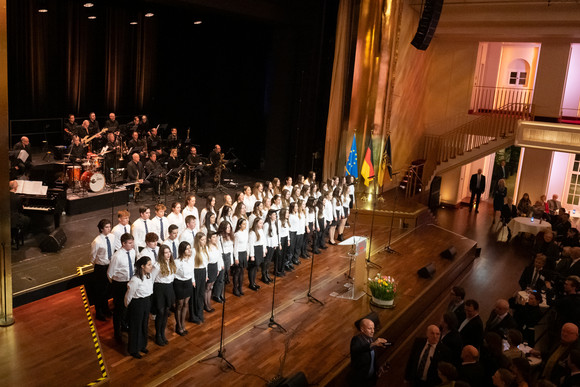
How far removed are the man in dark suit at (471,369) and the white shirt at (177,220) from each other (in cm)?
430

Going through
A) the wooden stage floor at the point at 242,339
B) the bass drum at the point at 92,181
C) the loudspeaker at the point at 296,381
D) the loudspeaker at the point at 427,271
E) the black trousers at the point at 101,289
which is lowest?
the wooden stage floor at the point at 242,339

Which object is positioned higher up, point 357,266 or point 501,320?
point 501,320

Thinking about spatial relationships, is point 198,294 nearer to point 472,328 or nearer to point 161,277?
point 161,277

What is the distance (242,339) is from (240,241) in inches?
56.5

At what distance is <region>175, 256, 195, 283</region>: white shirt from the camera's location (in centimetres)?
640

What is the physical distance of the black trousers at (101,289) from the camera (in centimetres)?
674

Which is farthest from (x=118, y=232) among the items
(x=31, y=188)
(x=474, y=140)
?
(x=474, y=140)

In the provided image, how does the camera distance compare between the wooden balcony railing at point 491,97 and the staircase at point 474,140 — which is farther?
the wooden balcony railing at point 491,97

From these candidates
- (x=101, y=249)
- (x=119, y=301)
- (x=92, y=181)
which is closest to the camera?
(x=119, y=301)

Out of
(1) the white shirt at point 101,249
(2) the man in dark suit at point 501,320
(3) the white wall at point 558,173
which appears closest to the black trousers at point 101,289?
(1) the white shirt at point 101,249

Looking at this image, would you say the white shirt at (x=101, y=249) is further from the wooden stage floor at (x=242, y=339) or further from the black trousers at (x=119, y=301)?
the wooden stage floor at (x=242, y=339)

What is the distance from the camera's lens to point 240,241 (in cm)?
773

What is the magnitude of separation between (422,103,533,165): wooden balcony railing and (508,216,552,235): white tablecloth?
310cm

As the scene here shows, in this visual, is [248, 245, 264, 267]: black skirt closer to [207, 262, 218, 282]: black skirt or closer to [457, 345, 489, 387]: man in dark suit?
[207, 262, 218, 282]: black skirt
